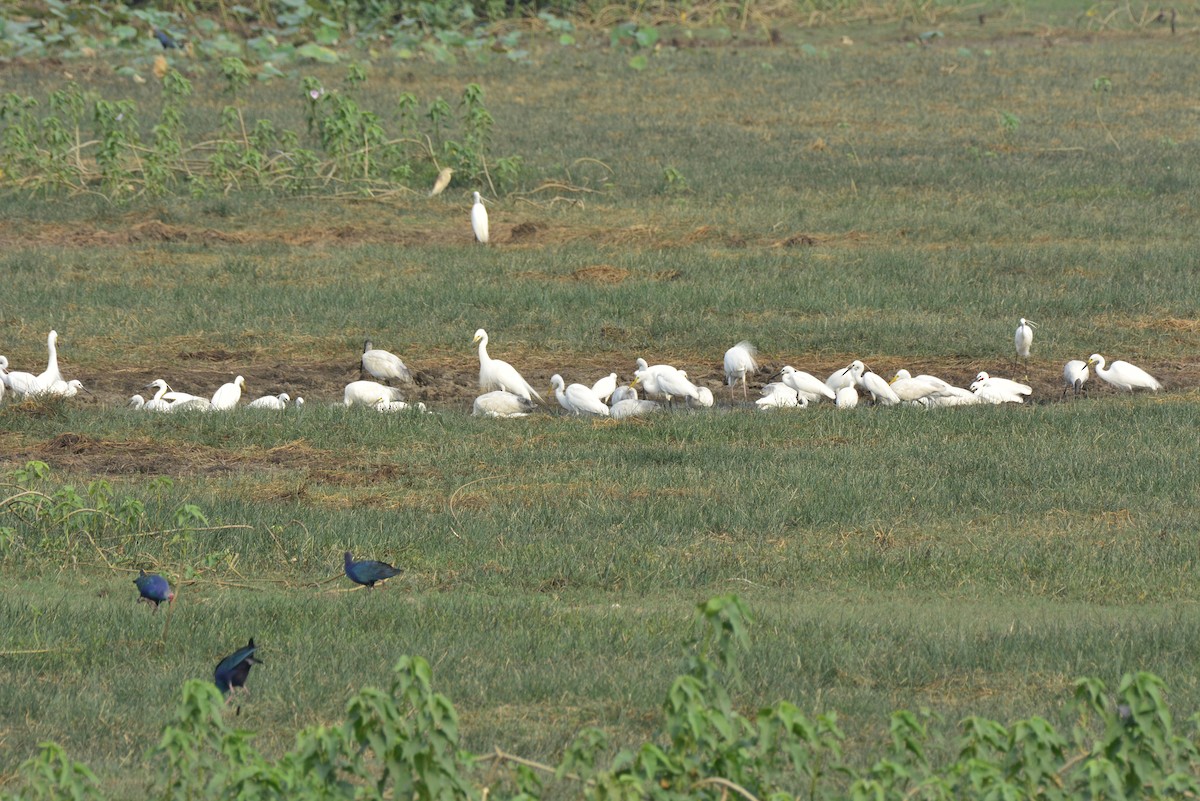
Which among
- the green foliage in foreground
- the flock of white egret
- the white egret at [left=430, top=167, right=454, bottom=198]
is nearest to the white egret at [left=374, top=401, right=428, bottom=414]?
the flock of white egret

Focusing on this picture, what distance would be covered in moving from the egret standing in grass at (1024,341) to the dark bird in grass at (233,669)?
846cm

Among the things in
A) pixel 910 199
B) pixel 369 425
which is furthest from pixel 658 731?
pixel 910 199

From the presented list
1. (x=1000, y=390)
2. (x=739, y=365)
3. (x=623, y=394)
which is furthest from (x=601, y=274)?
(x=1000, y=390)

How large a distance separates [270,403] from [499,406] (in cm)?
171

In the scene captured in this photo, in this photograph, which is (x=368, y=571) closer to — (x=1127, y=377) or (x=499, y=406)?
(x=499, y=406)

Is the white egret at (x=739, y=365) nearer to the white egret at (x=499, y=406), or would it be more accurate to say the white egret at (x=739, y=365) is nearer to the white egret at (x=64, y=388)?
the white egret at (x=499, y=406)

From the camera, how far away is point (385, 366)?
12523 mm

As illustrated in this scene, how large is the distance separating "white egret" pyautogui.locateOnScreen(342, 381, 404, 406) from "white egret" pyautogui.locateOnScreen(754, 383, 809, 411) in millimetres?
2814

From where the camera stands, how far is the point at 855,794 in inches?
163

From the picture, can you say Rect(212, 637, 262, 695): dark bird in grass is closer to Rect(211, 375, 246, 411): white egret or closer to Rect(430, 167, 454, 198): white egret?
Rect(211, 375, 246, 411): white egret

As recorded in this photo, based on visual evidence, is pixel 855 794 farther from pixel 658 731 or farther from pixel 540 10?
pixel 540 10

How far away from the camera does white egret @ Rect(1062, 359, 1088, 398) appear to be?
12461 mm

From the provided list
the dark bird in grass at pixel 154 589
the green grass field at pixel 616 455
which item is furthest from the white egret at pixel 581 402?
the dark bird in grass at pixel 154 589

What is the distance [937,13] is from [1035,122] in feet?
42.9
